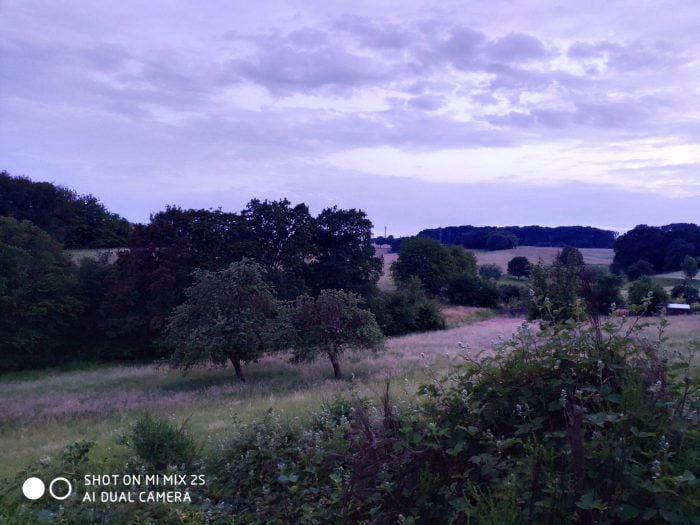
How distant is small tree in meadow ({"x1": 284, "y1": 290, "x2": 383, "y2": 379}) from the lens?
23562 millimetres

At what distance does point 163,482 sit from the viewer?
580 centimetres

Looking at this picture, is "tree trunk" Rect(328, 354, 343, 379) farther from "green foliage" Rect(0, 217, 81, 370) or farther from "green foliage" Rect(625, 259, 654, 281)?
"green foliage" Rect(625, 259, 654, 281)

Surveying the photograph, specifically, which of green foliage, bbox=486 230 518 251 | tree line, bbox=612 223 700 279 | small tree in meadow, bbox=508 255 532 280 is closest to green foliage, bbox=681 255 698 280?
tree line, bbox=612 223 700 279

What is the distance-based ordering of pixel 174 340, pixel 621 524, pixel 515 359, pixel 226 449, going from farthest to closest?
pixel 174 340 → pixel 226 449 → pixel 515 359 → pixel 621 524

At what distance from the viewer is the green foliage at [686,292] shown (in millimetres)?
45719

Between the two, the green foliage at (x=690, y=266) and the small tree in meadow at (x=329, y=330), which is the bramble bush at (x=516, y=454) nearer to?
the small tree in meadow at (x=329, y=330)

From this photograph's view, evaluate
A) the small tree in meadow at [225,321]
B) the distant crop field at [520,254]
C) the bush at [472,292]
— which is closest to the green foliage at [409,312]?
the distant crop field at [520,254]

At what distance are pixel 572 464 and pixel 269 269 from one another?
137 ft

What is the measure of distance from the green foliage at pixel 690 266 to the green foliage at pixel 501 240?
29159mm

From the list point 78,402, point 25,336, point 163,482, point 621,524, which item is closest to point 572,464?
point 621,524

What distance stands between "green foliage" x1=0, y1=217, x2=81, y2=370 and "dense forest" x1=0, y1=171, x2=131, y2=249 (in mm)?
14586

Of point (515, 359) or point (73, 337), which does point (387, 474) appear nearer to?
point (515, 359)

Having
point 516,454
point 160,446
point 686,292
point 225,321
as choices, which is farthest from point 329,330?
point 686,292

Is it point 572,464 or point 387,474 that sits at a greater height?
point 572,464
